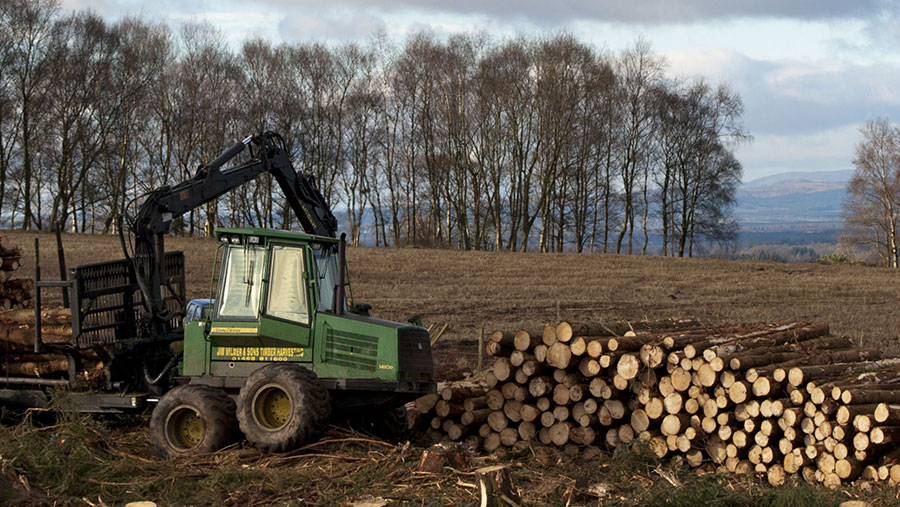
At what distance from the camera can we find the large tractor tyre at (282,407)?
10.4 meters

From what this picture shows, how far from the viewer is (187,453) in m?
10.7

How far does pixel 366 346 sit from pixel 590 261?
34.1 meters

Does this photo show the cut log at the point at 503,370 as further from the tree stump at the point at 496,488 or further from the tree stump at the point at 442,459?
the tree stump at the point at 496,488

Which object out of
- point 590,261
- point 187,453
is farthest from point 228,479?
point 590,261

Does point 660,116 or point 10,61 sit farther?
point 660,116

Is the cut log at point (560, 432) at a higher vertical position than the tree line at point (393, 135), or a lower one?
lower

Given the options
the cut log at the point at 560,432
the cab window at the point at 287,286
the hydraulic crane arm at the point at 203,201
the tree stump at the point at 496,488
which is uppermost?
the hydraulic crane arm at the point at 203,201

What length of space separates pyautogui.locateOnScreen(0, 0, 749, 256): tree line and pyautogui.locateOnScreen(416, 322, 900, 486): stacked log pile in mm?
42802

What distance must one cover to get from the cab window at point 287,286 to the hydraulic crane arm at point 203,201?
6.61ft

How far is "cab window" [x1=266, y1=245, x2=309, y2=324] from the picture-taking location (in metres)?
11.2

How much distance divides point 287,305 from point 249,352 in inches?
31.4

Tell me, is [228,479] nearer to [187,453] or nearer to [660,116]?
[187,453]

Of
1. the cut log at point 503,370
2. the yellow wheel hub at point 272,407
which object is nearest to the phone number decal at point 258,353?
the yellow wheel hub at point 272,407

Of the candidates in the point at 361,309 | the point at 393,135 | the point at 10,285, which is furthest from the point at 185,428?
the point at 393,135
